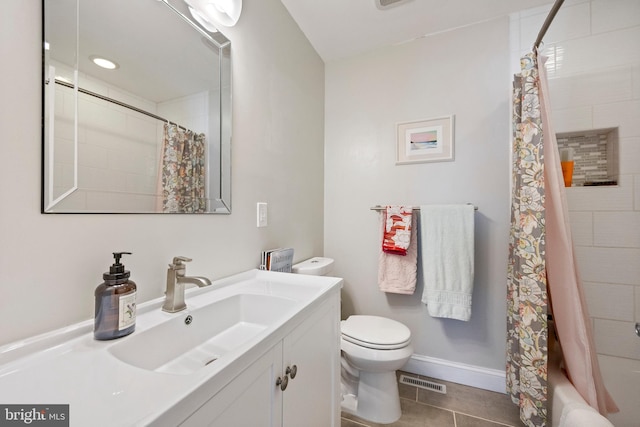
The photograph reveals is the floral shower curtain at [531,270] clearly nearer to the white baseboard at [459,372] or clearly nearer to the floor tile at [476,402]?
the floor tile at [476,402]

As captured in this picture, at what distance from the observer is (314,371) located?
2.89 feet

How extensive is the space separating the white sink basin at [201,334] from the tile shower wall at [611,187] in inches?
68.3

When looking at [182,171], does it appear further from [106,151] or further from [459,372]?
[459,372]

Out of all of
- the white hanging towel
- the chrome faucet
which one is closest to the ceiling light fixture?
the chrome faucet

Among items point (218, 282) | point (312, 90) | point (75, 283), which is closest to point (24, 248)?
point (75, 283)

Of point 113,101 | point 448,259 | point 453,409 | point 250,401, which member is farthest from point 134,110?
point 453,409

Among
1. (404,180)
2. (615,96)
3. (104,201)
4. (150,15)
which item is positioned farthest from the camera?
(404,180)

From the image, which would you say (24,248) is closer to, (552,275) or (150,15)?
(150,15)

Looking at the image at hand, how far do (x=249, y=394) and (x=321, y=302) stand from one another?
403mm

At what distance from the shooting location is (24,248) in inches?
21.5

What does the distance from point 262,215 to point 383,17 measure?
1519 mm

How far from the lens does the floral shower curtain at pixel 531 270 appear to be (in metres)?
1.11

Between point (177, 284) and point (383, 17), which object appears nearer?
point (177, 284)

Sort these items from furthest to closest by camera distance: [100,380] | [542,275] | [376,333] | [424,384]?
[424,384], [376,333], [542,275], [100,380]
